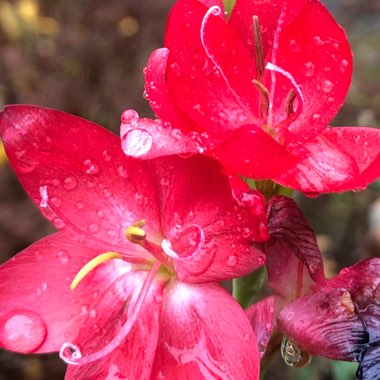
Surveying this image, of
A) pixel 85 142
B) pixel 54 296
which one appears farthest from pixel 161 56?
pixel 54 296

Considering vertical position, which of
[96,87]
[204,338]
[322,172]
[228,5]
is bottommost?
[96,87]

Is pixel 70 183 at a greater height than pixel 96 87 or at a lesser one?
greater

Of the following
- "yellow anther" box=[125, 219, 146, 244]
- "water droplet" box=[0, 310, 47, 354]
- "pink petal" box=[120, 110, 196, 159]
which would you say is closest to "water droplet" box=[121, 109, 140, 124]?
"pink petal" box=[120, 110, 196, 159]

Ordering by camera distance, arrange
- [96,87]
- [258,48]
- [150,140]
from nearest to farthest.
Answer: [150,140] → [258,48] → [96,87]

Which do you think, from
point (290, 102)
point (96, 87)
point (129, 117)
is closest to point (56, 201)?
point (129, 117)

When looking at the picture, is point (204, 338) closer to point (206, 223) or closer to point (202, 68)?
point (206, 223)

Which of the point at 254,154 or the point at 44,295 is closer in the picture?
the point at 254,154

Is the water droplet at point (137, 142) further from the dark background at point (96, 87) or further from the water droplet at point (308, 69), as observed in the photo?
the dark background at point (96, 87)

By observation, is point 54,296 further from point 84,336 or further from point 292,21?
point 292,21
